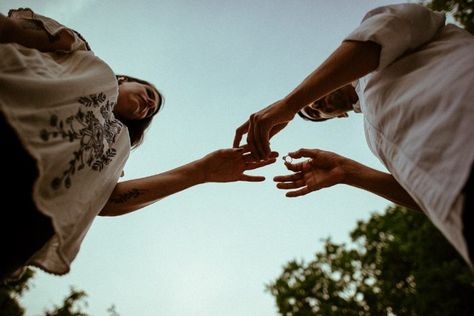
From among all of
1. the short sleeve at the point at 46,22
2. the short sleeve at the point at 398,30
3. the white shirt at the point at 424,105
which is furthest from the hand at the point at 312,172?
the short sleeve at the point at 46,22

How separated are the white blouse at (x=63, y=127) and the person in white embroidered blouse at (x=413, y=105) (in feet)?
3.71

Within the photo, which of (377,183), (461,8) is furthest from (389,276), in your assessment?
(377,183)

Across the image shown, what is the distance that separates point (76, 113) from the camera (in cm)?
180

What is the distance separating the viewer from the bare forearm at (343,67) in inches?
70.1

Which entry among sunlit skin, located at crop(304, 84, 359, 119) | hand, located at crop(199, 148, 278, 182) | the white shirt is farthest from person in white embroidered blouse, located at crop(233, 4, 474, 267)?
hand, located at crop(199, 148, 278, 182)

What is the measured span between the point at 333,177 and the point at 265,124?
95 cm

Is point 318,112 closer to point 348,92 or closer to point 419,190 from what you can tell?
point 348,92

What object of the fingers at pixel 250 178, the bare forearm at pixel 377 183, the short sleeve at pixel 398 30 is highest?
the short sleeve at pixel 398 30

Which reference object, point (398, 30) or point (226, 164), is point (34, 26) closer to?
Answer: point (226, 164)

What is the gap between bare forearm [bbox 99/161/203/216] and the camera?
8.65 ft

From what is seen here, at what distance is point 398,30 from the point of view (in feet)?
5.74

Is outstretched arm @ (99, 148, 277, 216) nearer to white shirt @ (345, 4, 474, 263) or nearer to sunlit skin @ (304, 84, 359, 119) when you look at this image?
sunlit skin @ (304, 84, 359, 119)

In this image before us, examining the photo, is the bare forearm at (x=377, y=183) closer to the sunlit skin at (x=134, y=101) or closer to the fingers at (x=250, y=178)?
the fingers at (x=250, y=178)

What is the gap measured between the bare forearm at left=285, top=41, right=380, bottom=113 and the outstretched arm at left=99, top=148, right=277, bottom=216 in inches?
42.1
